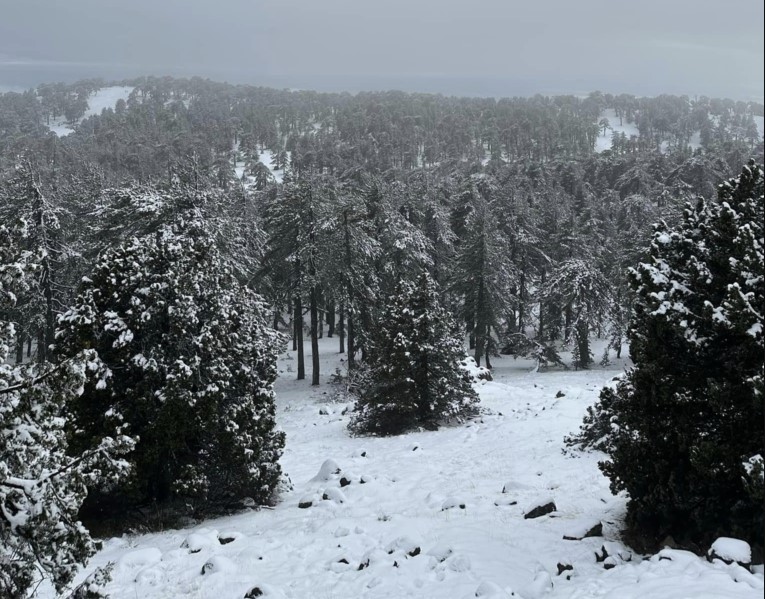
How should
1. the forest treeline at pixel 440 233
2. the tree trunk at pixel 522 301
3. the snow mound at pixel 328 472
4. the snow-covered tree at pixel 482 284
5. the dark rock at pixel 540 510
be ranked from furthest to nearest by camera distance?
the tree trunk at pixel 522 301
the snow-covered tree at pixel 482 284
the forest treeline at pixel 440 233
the snow mound at pixel 328 472
the dark rock at pixel 540 510

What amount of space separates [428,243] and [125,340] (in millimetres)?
31967

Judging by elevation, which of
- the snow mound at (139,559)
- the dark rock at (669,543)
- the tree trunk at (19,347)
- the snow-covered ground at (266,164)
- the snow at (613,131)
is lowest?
the tree trunk at (19,347)

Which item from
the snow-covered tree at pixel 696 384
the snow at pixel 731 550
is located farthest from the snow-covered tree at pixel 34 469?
the snow at pixel 731 550

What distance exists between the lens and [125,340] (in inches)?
517

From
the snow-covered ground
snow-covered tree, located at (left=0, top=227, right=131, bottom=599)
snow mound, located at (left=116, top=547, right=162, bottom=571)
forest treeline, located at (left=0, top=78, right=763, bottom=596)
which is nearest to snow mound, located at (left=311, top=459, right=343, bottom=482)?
forest treeline, located at (left=0, top=78, right=763, bottom=596)

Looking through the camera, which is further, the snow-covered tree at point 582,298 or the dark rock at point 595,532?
the snow-covered tree at point 582,298

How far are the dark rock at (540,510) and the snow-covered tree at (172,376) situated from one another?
6851 mm

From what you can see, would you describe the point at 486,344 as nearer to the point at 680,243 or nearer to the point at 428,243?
the point at 428,243

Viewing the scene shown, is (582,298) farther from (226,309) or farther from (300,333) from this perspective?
(226,309)

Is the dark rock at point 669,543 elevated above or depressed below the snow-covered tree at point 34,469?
below

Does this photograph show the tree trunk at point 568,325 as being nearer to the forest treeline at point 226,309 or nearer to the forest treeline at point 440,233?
the forest treeline at point 440,233

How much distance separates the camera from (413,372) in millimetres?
22734

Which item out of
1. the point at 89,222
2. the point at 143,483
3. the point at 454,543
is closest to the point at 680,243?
the point at 454,543

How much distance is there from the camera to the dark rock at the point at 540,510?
11939 mm
